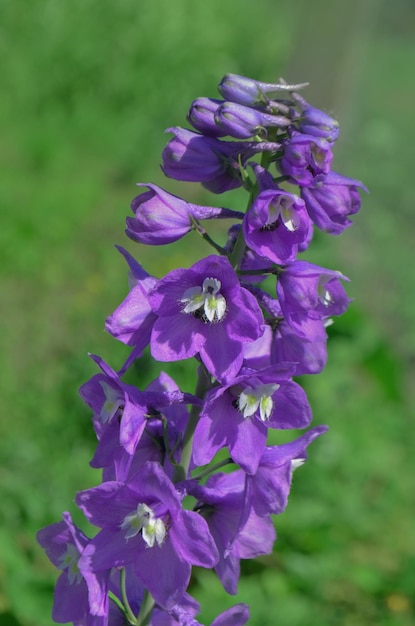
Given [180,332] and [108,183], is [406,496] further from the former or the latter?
[108,183]

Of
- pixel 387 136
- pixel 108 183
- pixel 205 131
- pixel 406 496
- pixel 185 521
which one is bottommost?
pixel 406 496

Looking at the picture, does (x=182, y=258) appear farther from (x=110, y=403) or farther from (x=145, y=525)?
(x=145, y=525)

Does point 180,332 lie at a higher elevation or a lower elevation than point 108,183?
higher

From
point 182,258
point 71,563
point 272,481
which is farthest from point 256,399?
point 182,258

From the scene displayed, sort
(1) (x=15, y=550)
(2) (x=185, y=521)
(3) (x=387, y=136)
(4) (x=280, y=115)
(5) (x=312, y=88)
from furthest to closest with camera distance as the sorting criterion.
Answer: (5) (x=312, y=88) < (3) (x=387, y=136) < (1) (x=15, y=550) < (4) (x=280, y=115) < (2) (x=185, y=521)

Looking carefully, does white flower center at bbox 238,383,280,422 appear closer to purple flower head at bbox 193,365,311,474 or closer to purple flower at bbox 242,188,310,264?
purple flower head at bbox 193,365,311,474

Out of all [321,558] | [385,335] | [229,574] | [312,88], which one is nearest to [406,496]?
[321,558]

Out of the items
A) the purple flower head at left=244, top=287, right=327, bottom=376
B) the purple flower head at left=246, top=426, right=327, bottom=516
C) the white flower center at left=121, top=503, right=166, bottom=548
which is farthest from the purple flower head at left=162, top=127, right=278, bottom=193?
the white flower center at left=121, top=503, right=166, bottom=548
